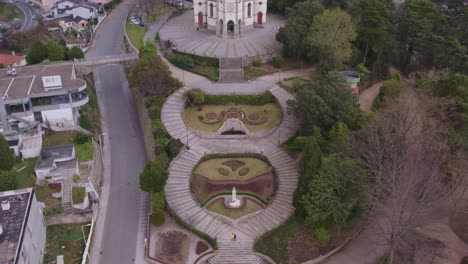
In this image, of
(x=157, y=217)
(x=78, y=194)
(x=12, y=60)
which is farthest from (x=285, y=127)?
(x=12, y=60)

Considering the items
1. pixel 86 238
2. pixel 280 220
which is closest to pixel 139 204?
pixel 86 238

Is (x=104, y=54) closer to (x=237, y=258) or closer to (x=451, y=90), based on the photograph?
(x=237, y=258)

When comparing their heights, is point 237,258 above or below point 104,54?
below

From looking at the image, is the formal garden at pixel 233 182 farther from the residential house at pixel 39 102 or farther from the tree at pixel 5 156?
the tree at pixel 5 156

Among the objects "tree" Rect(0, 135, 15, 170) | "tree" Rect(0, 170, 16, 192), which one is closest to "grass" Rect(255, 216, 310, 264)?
"tree" Rect(0, 170, 16, 192)

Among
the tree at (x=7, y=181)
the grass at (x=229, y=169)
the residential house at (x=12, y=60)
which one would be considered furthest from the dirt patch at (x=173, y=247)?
the residential house at (x=12, y=60)

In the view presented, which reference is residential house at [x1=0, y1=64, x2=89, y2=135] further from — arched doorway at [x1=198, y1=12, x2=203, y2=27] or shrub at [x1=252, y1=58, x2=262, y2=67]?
arched doorway at [x1=198, y1=12, x2=203, y2=27]
